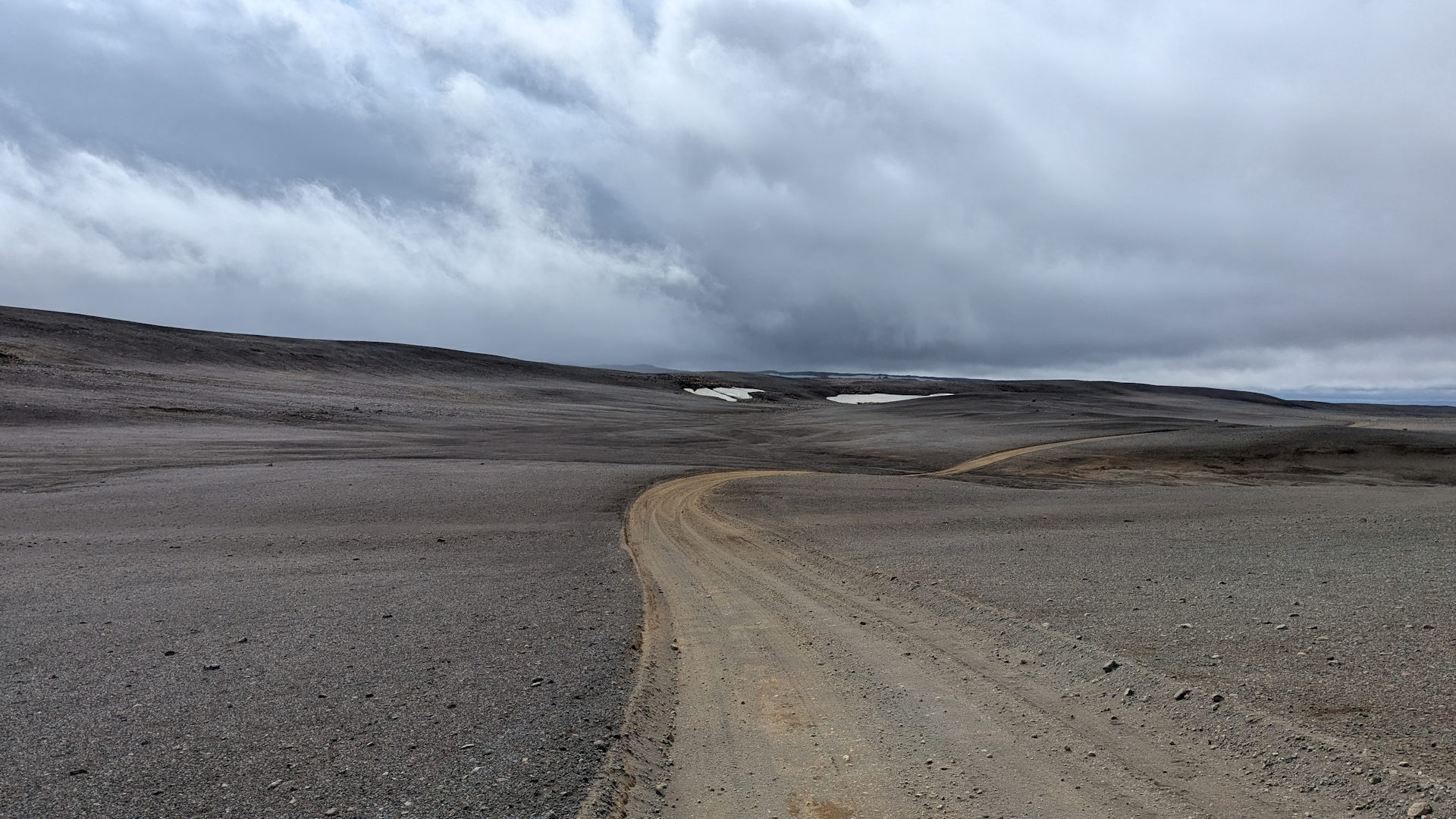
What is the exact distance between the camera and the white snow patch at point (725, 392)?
7481 centimetres

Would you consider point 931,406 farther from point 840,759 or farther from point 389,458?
point 840,759

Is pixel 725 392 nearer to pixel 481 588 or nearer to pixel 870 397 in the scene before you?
pixel 870 397

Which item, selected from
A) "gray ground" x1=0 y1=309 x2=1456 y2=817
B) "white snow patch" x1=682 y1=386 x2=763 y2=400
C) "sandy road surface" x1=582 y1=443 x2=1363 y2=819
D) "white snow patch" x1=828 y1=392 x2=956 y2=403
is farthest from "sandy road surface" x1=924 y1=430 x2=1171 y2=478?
"white snow patch" x1=828 y1=392 x2=956 y2=403

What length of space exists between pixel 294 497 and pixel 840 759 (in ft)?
42.8

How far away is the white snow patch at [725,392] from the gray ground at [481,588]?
48104 millimetres

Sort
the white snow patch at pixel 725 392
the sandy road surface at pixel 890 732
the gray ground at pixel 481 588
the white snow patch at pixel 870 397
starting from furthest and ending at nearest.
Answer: the white snow patch at pixel 870 397 < the white snow patch at pixel 725 392 < the gray ground at pixel 481 588 < the sandy road surface at pixel 890 732

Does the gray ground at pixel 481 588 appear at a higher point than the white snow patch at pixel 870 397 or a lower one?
lower

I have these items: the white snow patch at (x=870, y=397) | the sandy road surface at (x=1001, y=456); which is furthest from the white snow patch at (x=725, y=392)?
the sandy road surface at (x=1001, y=456)

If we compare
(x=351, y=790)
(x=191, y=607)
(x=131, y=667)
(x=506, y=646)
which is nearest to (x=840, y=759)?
(x=351, y=790)

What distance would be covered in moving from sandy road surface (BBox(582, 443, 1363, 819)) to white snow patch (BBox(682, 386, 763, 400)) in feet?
218

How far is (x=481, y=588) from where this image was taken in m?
8.48

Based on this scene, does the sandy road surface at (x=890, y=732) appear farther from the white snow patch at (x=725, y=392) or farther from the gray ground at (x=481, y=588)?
the white snow patch at (x=725, y=392)

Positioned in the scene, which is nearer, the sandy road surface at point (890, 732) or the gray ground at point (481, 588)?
the sandy road surface at point (890, 732)

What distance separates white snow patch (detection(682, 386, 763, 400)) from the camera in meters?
74.8
